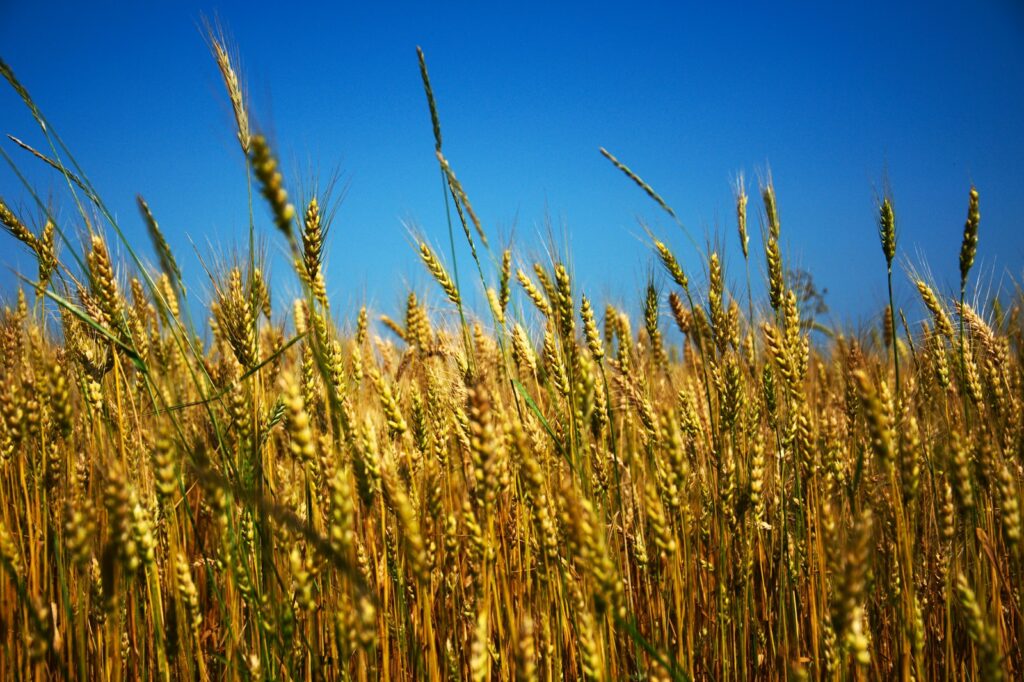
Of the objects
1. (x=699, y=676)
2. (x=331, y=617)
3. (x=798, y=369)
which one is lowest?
(x=699, y=676)

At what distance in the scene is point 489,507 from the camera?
36.6 inches

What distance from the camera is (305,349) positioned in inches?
80.6

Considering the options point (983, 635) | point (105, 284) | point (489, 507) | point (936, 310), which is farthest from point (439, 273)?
point (936, 310)

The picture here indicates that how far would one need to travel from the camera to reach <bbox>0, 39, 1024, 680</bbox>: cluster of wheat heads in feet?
3.14

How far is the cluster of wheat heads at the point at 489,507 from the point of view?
3.14 ft

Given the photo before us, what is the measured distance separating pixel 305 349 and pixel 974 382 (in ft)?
7.21

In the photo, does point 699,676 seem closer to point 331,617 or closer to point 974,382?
point 331,617

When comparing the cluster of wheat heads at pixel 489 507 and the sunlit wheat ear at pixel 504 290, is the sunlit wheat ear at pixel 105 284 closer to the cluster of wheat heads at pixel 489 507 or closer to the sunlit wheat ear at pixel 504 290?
the cluster of wheat heads at pixel 489 507

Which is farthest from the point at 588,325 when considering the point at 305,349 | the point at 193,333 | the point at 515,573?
the point at 193,333

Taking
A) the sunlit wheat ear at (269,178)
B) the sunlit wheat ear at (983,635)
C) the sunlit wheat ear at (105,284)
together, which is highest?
the sunlit wheat ear at (105,284)

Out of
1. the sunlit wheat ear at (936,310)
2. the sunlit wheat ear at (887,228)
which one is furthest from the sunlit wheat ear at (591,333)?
the sunlit wheat ear at (936,310)

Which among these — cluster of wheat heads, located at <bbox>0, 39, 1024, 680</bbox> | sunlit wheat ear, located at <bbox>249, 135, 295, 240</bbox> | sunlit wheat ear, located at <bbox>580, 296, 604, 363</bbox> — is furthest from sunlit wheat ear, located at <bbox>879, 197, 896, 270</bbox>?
sunlit wheat ear, located at <bbox>249, 135, 295, 240</bbox>

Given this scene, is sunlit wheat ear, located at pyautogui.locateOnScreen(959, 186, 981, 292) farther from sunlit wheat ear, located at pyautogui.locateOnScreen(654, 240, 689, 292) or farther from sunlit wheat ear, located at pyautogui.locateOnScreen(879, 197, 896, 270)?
sunlit wheat ear, located at pyautogui.locateOnScreen(654, 240, 689, 292)

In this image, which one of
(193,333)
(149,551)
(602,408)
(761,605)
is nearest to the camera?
(149,551)
